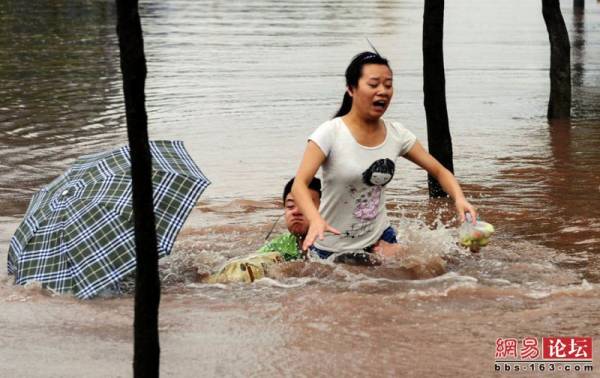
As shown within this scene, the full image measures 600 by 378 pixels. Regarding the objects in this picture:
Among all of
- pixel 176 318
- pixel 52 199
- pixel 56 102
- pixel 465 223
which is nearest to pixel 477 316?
pixel 465 223

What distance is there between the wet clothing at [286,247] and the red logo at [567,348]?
1821 millimetres

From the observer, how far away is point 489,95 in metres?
16.3

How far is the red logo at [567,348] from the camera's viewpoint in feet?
18.7

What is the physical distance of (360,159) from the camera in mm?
6871

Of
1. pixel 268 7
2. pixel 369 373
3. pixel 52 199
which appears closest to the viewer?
pixel 369 373

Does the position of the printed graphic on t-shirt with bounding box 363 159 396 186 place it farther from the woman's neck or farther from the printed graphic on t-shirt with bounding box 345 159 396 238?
the woman's neck

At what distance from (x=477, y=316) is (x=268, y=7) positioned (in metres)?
29.7

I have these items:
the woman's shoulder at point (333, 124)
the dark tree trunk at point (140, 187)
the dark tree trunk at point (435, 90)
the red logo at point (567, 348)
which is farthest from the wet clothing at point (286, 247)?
the dark tree trunk at point (140, 187)

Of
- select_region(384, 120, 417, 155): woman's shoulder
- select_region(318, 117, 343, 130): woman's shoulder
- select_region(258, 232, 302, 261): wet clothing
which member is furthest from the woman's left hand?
select_region(258, 232, 302, 261): wet clothing

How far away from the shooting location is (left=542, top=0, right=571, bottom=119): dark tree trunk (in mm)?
13320

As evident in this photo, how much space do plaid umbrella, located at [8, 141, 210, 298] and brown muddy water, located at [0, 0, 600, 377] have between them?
0.17 metres

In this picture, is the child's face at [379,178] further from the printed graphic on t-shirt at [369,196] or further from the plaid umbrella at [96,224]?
the plaid umbrella at [96,224]

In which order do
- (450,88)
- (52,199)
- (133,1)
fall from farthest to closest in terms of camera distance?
1. (450,88)
2. (52,199)
3. (133,1)

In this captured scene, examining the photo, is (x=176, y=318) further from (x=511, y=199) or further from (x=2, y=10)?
(x=2, y=10)
